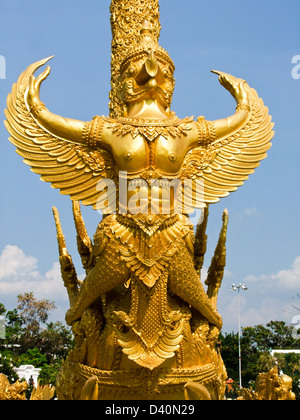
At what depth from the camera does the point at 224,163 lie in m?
4.82

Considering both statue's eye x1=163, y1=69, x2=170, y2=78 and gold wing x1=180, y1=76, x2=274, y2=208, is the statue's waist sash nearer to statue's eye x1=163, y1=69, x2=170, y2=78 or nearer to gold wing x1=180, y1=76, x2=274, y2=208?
gold wing x1=180, y1=76, x2=274, y2=208

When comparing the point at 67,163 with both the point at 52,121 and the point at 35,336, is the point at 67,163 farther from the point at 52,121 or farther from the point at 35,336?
the point at 35,336

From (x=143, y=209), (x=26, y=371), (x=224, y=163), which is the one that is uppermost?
(x=224, y=163)

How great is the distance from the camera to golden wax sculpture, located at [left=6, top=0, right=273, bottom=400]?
4156mm

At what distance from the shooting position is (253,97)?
5195 mm

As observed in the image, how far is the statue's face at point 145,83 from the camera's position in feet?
14.6

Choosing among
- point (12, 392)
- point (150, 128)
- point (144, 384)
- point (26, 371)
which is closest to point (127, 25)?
point (150, 128)

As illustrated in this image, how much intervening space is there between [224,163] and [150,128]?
40.1 inches

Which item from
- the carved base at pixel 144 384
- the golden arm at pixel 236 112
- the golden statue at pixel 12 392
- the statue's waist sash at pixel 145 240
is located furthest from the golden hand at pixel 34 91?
the golden statue at pixel 12 392

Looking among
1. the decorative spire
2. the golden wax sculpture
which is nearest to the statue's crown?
the golden wax sculpture

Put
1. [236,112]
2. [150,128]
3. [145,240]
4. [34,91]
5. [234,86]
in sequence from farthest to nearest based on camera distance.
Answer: [234,86]
[236,112]
[34,91]
[150,128]
[145,240]
